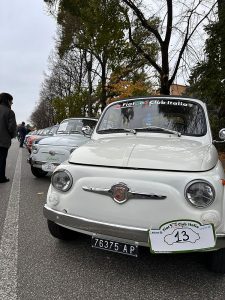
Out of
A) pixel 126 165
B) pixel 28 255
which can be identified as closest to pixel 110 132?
pixel 126 165

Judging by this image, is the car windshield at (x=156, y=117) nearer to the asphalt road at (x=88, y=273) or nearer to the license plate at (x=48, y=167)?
the asphalt road at (x=88, y=273)

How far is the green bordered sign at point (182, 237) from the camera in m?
2.84

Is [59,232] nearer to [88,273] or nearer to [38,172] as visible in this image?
[88,273]

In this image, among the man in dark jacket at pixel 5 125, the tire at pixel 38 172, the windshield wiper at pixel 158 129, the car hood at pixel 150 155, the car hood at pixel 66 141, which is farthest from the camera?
the tire at pixel 38 172

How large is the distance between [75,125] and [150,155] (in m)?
6.32

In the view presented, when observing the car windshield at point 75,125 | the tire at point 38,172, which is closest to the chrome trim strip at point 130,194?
the tire at point 38,172

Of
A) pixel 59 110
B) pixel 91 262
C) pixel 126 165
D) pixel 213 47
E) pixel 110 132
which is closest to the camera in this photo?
pixel 126 165

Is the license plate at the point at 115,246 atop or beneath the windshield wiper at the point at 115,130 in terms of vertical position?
beneath

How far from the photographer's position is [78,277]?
3.18m

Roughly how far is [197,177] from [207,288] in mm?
950

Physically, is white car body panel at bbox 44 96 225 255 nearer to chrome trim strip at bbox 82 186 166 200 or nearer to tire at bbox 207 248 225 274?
chrome trim strip at bbox 82 186 166 200

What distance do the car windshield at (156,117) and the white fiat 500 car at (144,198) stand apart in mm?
793

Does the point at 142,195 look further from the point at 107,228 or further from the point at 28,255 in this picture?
the point at 28,255

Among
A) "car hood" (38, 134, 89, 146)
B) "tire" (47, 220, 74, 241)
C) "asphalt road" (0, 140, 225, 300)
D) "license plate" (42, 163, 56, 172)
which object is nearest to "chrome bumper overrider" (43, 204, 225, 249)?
"asphalt road" (0, 140, 225, 300)
